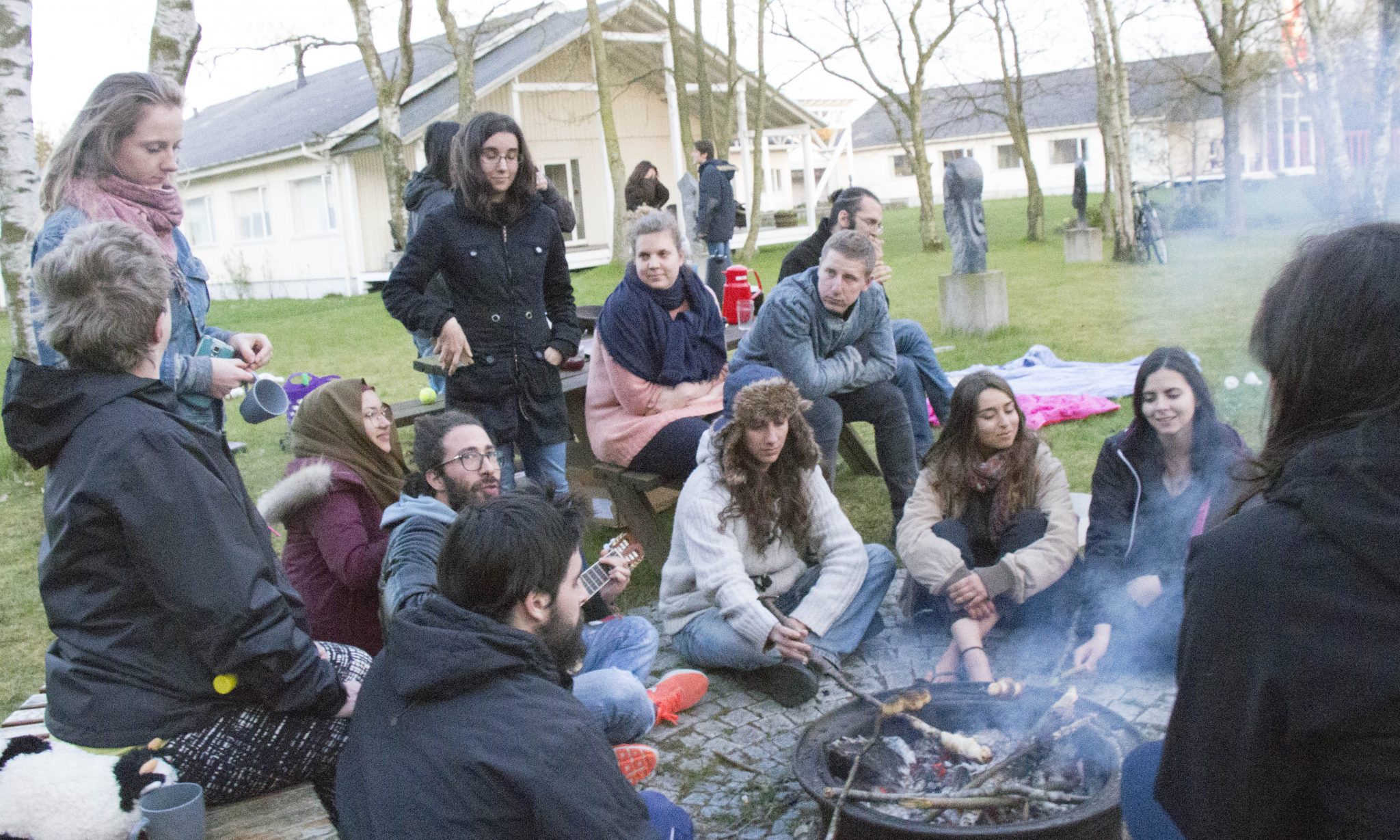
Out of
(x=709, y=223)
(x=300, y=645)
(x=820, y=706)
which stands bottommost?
(x=820, y=706)

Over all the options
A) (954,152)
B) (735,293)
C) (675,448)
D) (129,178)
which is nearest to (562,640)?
(129,178)

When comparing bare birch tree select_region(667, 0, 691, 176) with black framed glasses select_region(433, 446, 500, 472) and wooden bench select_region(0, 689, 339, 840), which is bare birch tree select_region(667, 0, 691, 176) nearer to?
black framed glasses select_region(433, 446, 500, 472)

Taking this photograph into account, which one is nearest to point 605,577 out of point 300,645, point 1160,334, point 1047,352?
point 300,645

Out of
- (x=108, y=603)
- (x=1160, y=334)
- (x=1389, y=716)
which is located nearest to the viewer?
(x=1389, y=716)

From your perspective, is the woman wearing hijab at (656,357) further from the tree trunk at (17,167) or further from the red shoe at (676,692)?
the tree trunk at (17,167)

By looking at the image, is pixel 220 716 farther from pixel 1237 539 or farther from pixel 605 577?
pixel 1237 539

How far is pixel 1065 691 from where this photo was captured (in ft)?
11.0

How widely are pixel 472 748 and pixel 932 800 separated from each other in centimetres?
137

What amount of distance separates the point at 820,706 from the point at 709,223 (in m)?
10.8

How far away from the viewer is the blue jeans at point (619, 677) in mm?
3598

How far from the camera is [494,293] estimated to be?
4.59m

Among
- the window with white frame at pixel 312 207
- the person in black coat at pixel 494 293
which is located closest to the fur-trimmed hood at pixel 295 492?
the person in black coat at pixel 494 293

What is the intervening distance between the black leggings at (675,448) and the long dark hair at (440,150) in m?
1.57

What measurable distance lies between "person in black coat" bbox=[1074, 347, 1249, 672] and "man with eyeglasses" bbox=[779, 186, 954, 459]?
1738 mm
